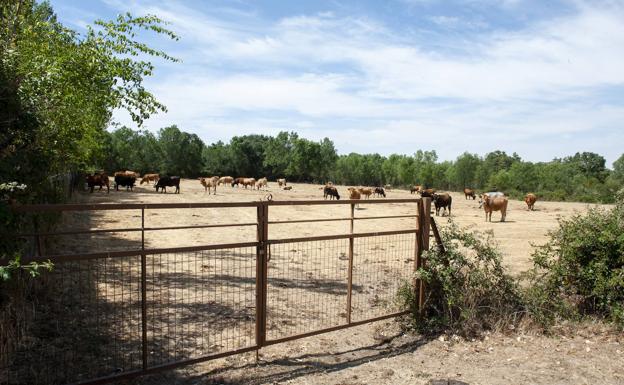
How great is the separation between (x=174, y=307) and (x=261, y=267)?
106 inches

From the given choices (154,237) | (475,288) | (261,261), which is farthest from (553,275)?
(154,237)

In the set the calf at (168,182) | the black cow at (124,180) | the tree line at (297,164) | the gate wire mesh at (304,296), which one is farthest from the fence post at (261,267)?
the tree line at (297,164)

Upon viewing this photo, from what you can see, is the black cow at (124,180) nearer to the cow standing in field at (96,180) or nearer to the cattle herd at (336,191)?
the cattle herd at (336,191)

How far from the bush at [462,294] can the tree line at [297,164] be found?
246 ft

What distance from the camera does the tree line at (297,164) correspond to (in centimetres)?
8900

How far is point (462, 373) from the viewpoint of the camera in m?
5.60

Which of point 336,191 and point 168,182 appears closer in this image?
point 336,191

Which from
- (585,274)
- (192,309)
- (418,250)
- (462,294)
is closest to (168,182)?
(192,309)

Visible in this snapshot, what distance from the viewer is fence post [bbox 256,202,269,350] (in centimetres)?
536

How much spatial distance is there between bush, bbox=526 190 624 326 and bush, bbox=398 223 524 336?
17.7 inches

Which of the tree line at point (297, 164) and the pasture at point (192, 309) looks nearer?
the pasture at point (192, 309)

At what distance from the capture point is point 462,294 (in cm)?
710

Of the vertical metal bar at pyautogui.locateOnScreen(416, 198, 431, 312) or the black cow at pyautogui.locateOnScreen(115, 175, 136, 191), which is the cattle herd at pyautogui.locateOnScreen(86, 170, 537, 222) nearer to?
the black cow at pyautogui.locateOnScreen(115, 175, 136, 191)

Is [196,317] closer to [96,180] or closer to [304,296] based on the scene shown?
[304,296]
